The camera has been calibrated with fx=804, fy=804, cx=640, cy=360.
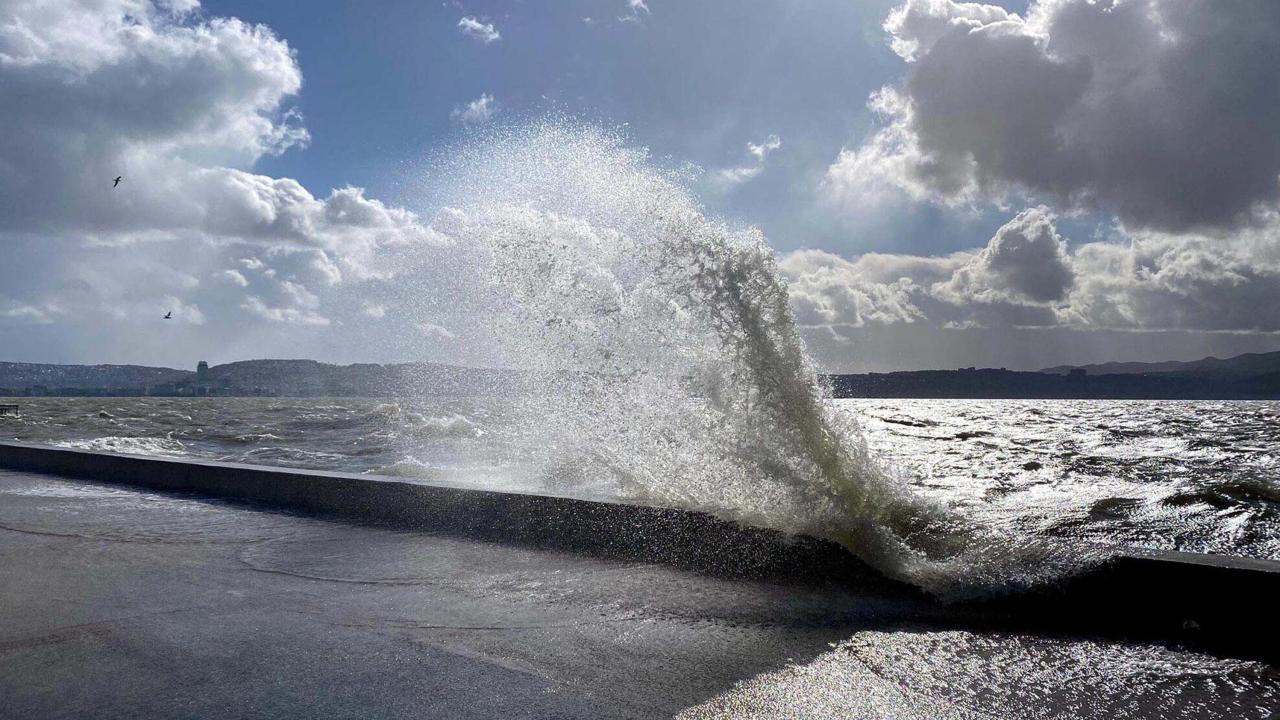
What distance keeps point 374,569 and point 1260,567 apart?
3.78 meters

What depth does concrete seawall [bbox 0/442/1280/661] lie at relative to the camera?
2994 millimetres

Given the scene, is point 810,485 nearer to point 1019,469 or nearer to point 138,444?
point 1019,469

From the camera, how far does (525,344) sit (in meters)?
8.22

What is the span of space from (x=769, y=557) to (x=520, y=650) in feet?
5.46

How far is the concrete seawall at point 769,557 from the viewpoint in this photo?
2994mm

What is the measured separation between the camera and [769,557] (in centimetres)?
401

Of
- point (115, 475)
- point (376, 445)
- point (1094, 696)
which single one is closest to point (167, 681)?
point (1094, 696)

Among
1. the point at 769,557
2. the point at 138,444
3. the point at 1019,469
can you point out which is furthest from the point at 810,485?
the point at 138,444

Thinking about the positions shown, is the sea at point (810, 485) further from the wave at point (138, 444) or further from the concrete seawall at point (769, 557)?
the wave at point (138, 444)

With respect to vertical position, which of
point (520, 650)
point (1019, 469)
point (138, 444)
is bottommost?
point (1019, 469)

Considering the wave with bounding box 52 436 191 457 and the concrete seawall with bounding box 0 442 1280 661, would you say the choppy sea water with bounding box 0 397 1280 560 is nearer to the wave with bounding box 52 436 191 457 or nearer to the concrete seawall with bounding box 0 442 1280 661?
the wave with bounding box 52 436 191 457

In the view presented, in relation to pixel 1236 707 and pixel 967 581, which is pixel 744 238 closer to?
pixel 967 581

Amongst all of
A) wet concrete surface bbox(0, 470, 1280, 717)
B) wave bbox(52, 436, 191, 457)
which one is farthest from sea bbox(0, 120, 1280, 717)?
wave bbox(52, 436, 191, 457)

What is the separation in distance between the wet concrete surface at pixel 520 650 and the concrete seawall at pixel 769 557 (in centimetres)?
16
